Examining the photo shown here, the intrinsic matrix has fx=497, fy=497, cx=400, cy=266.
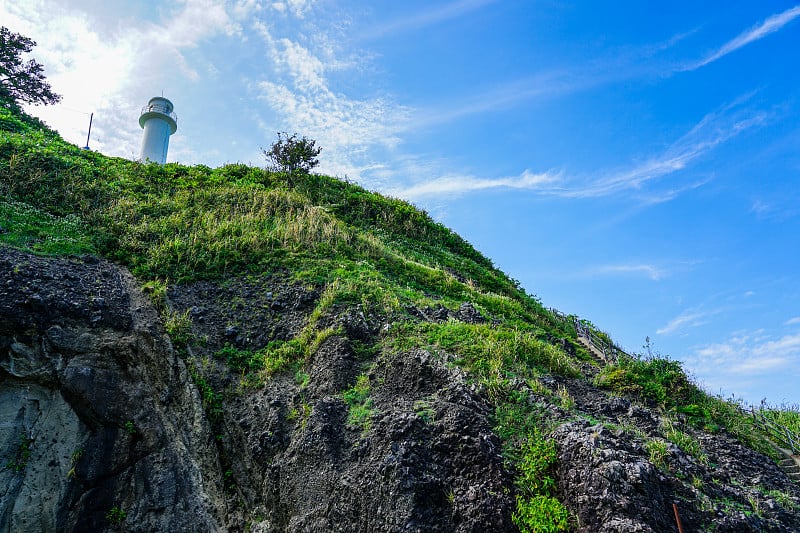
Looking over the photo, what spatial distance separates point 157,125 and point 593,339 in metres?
34.6

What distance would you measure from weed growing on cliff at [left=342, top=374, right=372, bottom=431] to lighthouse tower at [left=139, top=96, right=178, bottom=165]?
3373 centimetres

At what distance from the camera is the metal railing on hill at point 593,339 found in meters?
16.1

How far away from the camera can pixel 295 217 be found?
16.5 meters

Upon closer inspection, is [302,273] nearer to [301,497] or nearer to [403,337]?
[403,337]

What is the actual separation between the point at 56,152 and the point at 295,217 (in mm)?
9740

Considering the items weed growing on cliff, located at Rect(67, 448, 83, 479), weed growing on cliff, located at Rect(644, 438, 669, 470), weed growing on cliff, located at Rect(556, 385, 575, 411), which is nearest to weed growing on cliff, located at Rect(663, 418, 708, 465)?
weed growing on cliff, located at Rect(644, 438, 669, 470)

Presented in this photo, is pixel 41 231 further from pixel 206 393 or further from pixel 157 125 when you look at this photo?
pixel 157 125

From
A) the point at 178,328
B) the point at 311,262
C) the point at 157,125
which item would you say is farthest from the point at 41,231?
the point at 157,125

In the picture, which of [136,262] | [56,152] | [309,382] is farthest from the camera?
[56,152]

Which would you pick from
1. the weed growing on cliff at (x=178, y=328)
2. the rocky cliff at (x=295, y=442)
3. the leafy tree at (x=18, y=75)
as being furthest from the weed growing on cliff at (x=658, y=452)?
the leafy tree at (x=18, y=75)

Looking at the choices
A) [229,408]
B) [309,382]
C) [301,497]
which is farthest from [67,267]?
[301,497]

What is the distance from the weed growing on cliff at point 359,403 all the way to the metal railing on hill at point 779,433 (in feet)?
30.4

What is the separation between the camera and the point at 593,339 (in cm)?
1847

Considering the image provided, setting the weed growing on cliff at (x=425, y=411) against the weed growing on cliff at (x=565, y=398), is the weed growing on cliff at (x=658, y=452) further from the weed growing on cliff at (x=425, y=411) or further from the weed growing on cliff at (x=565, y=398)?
the weed growing on cliff at (x=425, y=411)
